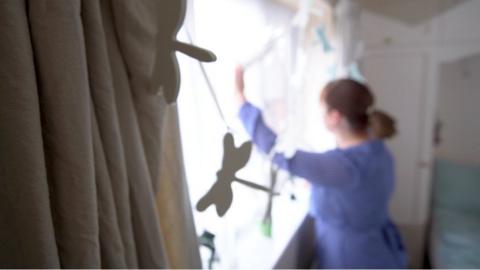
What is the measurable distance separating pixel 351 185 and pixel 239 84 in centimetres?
55

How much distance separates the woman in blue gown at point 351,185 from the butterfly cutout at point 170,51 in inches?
→ 22.0

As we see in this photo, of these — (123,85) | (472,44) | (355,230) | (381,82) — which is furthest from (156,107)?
(381,82)

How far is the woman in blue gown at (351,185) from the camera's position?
0.88 meters

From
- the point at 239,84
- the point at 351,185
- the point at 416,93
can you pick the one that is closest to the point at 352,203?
the point at 351,185

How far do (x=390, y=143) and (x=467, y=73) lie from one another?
2.24 feet

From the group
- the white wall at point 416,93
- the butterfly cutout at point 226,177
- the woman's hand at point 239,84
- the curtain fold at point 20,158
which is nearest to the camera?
the curtain fold at point 20,158

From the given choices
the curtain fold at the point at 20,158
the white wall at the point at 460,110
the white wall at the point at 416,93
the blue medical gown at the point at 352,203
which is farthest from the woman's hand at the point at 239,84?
the white wall at the point at 460,110

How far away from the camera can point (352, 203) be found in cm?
100

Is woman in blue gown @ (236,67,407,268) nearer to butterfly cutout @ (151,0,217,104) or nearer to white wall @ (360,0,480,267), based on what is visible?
butterfly cutout @ (151,0,217,104)

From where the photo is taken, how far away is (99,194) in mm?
341

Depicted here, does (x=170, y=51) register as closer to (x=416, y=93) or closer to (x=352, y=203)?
(x=352, y=203)

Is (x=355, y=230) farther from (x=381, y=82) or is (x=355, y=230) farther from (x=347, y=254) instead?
(x=381, y=82)

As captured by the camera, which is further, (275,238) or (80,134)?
(275,238)

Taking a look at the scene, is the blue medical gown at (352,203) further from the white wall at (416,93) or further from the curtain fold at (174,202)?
the white wall at (416,93)
